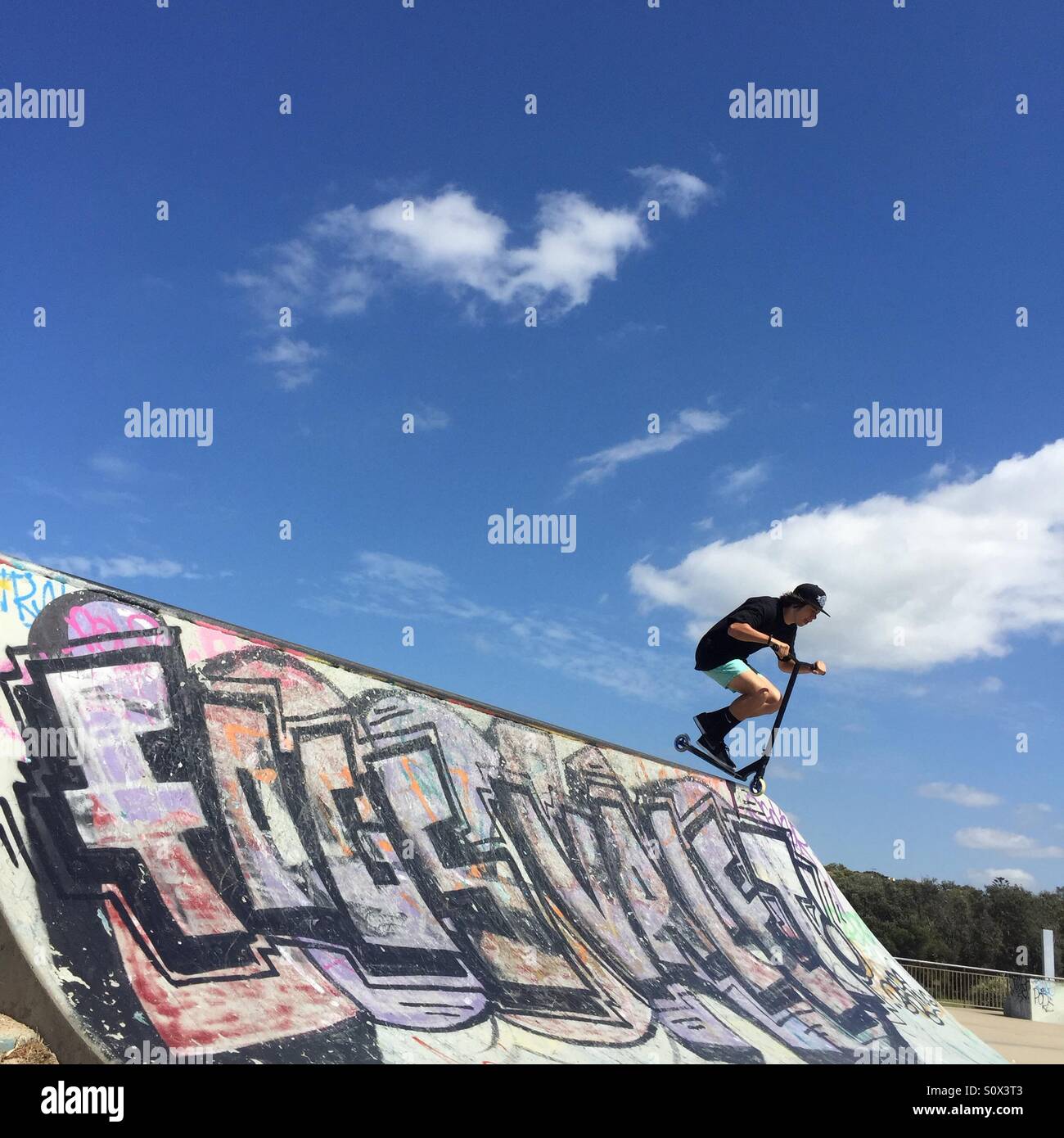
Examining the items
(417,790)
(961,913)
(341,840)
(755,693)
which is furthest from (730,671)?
(961,913)

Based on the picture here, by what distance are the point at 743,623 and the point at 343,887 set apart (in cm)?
464

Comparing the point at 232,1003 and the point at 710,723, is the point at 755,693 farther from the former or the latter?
the point at 232,1003

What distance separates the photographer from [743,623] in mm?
8344

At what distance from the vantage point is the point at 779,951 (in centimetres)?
716

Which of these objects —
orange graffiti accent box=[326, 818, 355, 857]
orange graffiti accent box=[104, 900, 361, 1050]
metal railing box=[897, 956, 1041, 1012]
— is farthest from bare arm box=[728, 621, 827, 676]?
metal railing box=[897, 956, 1041, 1012]

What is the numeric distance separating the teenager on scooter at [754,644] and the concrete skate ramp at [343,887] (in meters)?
1.50

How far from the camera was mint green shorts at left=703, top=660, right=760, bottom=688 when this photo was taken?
330 inches

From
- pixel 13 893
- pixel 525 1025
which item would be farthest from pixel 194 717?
pixel 525 1025

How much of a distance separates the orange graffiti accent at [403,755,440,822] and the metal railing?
58.1 feet

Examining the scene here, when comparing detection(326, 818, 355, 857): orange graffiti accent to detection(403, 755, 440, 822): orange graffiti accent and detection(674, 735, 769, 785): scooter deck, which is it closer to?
detection(403, 755, 440, 822): orange graffiti accent

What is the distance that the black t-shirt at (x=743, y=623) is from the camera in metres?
8.41
